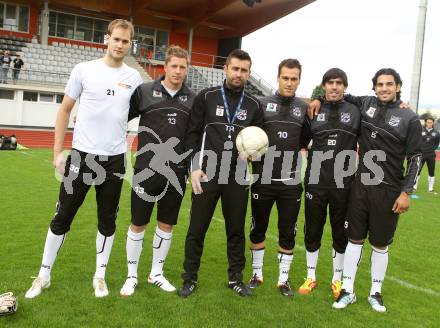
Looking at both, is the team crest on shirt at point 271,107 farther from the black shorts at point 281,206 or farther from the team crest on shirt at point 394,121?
the team crest on shirt at point 394,121

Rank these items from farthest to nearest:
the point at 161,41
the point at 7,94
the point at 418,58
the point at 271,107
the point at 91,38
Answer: the point at 161,41 < the point at 91,38 < the point at 7,94 < the point at 418,58 < the point at 271,107

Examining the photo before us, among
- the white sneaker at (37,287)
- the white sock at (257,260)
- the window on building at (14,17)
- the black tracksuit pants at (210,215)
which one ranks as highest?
the window on building at (14,17)

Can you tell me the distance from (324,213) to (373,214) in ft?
1.76

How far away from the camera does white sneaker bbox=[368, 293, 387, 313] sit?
14.7ft

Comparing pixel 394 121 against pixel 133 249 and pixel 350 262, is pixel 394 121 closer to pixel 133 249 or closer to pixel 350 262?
pixel 350 262

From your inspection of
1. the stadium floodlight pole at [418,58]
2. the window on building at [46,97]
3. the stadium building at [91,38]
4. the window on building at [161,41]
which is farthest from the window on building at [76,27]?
the stadium floodlight pole at [418,58]

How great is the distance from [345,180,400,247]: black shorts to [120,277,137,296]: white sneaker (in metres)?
2.22

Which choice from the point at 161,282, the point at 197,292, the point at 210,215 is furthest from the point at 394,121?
the point at 161,282

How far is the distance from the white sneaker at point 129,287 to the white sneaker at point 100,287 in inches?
6.3

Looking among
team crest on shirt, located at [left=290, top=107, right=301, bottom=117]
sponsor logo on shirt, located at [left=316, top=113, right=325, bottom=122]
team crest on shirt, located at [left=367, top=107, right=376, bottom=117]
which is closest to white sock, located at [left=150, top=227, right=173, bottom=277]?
team crest on shirt, located at [left=290, top=107, right=301, bottom=117]

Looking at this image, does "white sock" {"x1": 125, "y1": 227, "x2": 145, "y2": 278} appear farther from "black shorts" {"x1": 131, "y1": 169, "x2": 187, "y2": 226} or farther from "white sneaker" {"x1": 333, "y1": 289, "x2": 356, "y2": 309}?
"white sneaker" {"x1": 333, "y1": 289, "x2": 356, "y2": 309}

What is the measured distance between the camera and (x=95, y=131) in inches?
166

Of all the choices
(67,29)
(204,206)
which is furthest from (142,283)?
(67,29)

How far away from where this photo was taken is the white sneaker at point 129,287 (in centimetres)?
442
